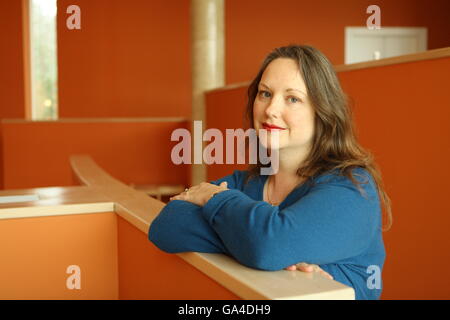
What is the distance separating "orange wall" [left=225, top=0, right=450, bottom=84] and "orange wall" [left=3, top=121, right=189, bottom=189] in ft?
5.27

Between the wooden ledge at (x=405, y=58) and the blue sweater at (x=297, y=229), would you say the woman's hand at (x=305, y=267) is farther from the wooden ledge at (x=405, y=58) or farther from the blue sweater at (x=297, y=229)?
the wooden ledge at (x=405, y=58)

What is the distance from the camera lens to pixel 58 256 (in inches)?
61.7

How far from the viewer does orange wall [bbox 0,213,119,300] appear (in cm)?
152

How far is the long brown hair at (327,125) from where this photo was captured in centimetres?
115

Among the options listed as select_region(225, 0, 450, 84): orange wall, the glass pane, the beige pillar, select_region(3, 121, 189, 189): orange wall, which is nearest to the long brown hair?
the beige pillar

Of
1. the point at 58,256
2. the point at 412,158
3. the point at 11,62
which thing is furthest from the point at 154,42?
the point at 58,256

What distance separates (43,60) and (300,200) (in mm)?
7355

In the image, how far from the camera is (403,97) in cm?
236

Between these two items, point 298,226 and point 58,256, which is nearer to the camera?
point 298,226

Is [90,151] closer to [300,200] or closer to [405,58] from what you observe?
[405,58]

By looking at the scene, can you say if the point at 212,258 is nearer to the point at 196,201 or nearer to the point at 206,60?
the point at 196,201

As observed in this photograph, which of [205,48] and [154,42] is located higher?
[154,42]

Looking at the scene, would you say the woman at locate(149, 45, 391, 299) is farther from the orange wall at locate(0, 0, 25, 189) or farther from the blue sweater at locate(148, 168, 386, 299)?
the orange wall at locate(0, 0, 25, 189)

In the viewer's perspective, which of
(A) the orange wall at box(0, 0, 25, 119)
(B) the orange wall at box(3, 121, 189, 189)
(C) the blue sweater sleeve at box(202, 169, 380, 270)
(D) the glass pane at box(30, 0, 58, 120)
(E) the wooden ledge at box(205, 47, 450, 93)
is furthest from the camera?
(D) the glass pane at box(30, 0, 58, 120)
